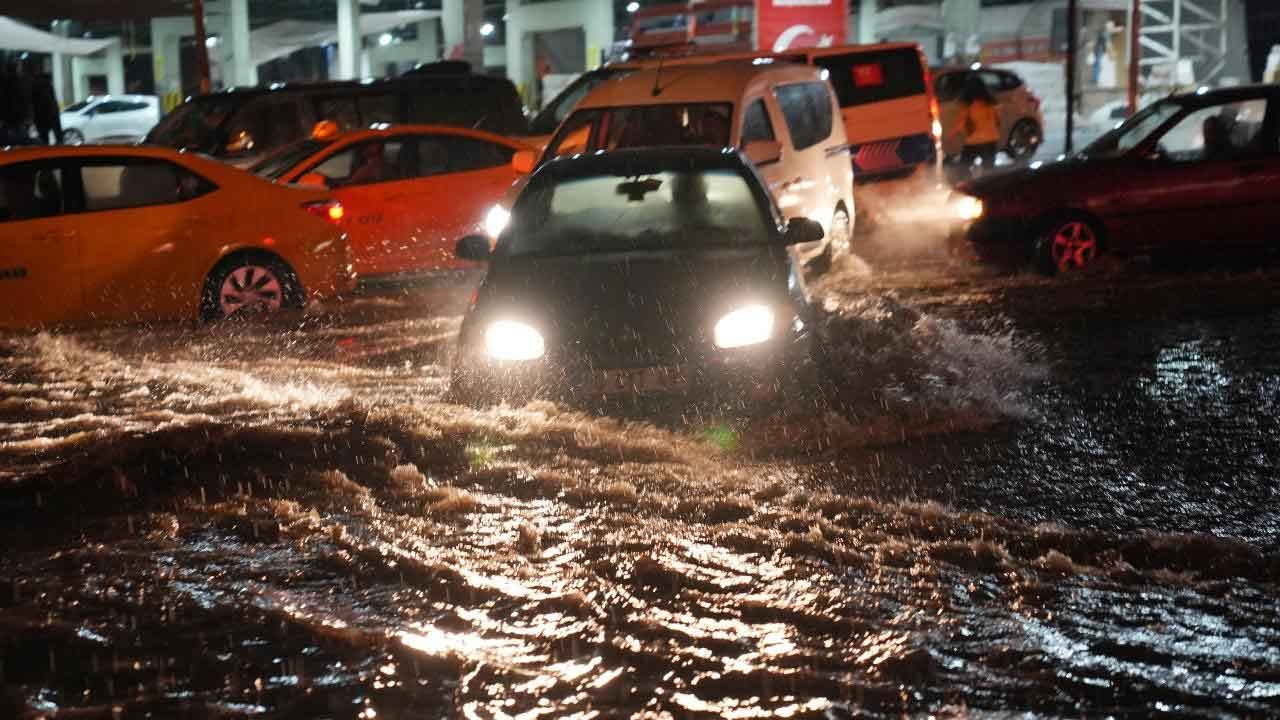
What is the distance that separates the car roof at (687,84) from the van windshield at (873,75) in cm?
478

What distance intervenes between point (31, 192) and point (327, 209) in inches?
85.1

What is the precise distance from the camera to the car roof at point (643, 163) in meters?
9.38

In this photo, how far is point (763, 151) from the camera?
1284 centimetres

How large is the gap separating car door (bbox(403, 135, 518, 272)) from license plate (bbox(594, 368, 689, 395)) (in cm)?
677

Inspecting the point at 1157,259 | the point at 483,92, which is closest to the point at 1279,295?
the point at 1157,259

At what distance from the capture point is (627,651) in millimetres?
5145

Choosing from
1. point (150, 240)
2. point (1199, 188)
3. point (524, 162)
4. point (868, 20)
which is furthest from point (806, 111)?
point (868, 20)

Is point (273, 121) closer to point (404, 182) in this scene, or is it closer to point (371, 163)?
point (371, 163)

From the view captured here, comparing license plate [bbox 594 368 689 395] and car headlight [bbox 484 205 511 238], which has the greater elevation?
car headlight [bbox 484 205 511 238]

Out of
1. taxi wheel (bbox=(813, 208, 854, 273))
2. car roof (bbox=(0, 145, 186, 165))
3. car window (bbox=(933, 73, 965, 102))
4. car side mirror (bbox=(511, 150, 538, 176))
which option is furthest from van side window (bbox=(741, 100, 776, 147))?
car window (bbox=(933, 73, 965, 102))

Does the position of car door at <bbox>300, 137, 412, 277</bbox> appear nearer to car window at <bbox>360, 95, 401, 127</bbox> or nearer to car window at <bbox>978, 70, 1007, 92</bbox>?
car window at <bbox>360, 95, 401, 127</bbox>

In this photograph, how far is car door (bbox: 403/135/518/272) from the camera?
14.6 metres

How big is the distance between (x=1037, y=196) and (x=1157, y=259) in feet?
3.50

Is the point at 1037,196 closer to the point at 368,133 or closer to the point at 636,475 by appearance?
the point at 368,133
